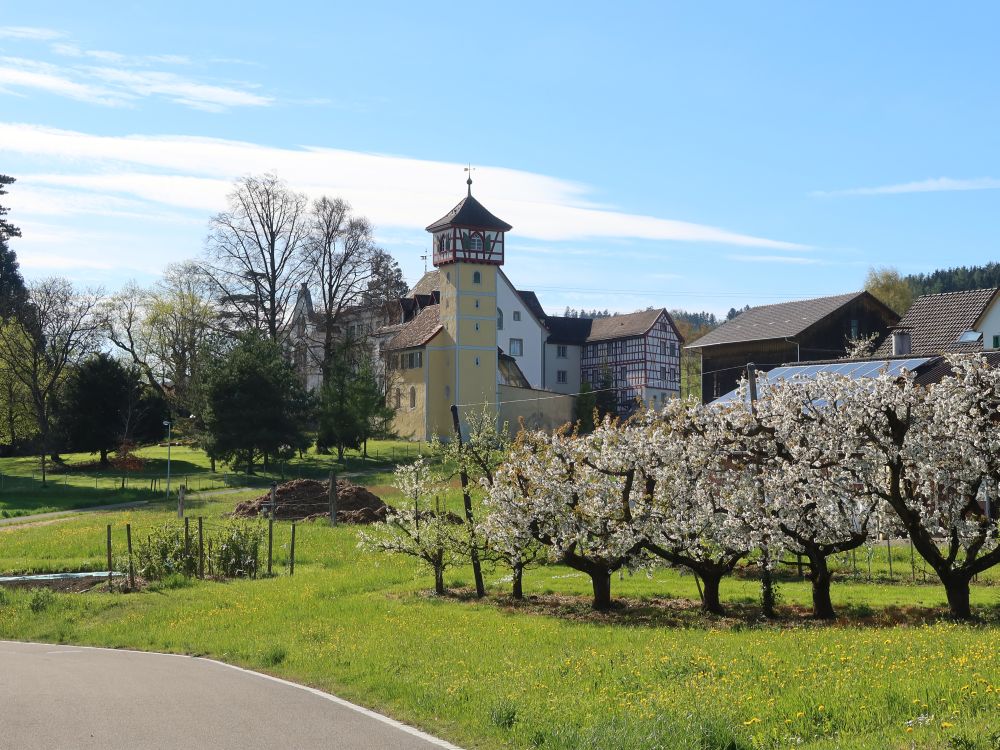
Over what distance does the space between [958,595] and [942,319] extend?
4765 cm

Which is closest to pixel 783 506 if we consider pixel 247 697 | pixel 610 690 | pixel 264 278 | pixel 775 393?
pixel 775 393

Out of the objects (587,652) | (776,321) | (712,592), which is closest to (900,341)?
(776,321)

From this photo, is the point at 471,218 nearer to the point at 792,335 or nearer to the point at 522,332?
the point at 522,332

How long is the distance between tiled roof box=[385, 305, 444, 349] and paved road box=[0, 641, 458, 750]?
6676 centimetres

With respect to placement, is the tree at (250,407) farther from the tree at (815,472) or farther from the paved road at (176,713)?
the paved road at (176,713)

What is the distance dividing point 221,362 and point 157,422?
59.7 ft

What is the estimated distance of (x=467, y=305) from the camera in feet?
265

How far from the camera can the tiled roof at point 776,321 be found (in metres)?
65.8

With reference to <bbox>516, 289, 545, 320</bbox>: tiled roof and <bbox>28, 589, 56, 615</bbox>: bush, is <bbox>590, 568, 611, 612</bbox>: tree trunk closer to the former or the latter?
<bbox>28, 589, 56, 615</bbox>: bush

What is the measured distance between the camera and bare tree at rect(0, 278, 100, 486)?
225ft

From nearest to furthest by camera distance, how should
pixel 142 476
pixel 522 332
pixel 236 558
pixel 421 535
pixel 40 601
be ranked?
1. pixel 40 601
2. pixel 421 535
3. pixel 236 558
4. pixel 142 476
5. pixel 522 332

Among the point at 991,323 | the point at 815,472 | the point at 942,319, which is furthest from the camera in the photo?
the point at 942,319

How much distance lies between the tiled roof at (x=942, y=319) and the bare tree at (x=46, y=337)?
5106 centimetres

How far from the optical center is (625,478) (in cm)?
2022
